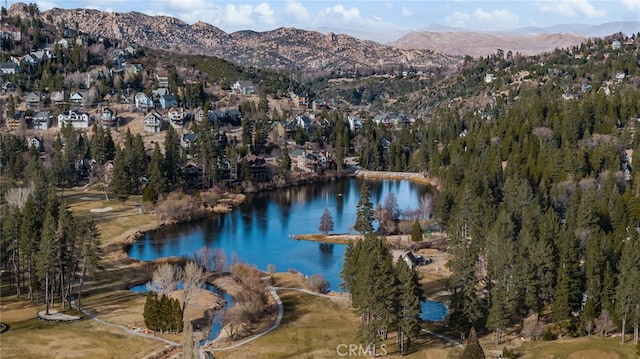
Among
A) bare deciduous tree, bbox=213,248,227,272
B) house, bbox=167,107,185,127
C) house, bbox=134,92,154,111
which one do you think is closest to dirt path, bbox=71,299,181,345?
bare deciduous tree, bbox=213,248,227,272

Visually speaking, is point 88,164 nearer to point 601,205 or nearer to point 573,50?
point 601,205

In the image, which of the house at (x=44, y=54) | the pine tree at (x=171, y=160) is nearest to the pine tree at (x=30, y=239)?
the pine tree at (x=171, y=160)

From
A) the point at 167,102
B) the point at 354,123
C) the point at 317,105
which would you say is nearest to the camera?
the point at 167,102

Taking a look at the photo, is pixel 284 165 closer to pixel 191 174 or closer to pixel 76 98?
pixel 191 174

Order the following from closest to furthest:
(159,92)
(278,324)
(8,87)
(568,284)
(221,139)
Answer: (568,284) < (278,324) < (221,139) < (8,87) < (159,92)

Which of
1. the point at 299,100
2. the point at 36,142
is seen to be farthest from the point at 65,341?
the point at 299,100

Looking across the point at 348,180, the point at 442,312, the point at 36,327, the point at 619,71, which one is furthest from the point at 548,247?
the point at 619,71

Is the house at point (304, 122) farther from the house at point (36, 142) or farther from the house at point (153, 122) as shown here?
the house at point (36, 142)
